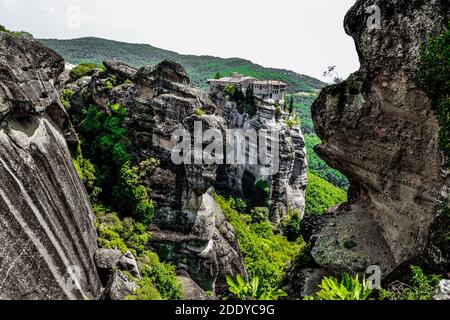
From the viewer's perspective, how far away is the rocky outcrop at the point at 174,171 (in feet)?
82.0

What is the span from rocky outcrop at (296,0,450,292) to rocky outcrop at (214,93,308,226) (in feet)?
95.6

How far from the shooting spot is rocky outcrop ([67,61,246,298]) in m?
25.0

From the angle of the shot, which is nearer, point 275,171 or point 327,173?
point 275,171

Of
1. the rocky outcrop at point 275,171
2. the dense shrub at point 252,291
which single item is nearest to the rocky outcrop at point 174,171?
the dense shrub at point 252,291

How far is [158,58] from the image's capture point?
177000 millimetres

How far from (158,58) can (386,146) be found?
566 feet

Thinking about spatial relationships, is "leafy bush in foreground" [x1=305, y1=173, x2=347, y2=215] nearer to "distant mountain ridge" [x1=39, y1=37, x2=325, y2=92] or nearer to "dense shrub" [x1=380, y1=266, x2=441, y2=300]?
"dense shrub" [x1=380, y1=266, x2=441, y2=300]

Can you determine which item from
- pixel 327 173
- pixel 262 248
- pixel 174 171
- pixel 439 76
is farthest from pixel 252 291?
pixel 327 173

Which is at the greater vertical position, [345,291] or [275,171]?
[345,291]

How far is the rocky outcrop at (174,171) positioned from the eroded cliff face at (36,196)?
6.56m

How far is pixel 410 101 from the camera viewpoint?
14539 millimetres

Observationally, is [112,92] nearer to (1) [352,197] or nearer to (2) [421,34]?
(1) [352,197]

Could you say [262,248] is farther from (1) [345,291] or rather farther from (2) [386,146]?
(1) [345,291]

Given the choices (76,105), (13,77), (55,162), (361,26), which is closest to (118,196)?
(55,162)
